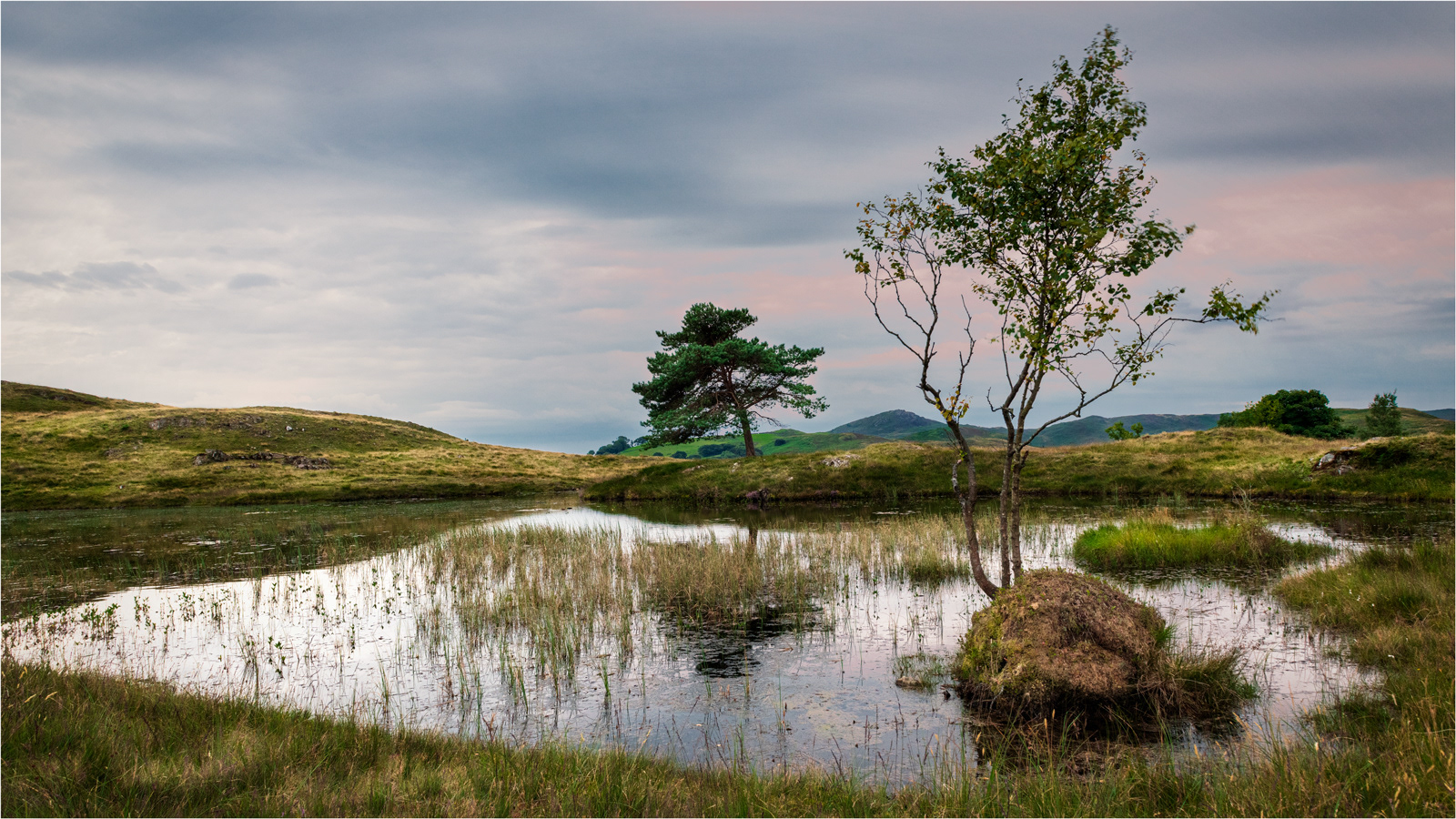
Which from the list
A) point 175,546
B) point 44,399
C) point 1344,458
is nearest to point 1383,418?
point 1344,458

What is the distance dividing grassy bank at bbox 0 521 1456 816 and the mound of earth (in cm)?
142

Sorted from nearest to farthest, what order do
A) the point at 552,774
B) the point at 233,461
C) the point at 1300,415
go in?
the point at 552,774, the point at 233,461, the point at 1300,415

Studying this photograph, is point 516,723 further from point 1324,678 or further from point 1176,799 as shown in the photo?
point 1324,678

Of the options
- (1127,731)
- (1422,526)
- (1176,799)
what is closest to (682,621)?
(1127,731)

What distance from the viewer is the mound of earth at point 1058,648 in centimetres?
1041

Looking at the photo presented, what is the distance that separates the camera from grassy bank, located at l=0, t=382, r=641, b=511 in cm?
7131

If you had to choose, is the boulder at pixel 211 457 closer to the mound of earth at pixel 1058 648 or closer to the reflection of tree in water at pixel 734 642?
the reflection of tree in water at pixel 734 642

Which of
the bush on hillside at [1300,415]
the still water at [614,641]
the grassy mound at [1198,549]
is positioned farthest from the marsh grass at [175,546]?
the bush on hillside at [1300,415]

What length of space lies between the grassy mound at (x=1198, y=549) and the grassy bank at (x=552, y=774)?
1225 centimetres

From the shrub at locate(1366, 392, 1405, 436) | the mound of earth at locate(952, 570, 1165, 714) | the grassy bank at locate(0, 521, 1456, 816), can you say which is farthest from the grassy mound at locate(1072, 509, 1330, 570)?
the shrub at locate(1366, 392, 1405, 436)

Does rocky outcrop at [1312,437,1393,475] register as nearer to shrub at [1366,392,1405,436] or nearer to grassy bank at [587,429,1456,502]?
grassy bank at [587,429,1456,502]

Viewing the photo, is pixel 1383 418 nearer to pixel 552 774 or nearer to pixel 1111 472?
pixel 1111 472

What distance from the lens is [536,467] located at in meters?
97.5

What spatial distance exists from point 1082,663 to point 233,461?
99.7 metres
